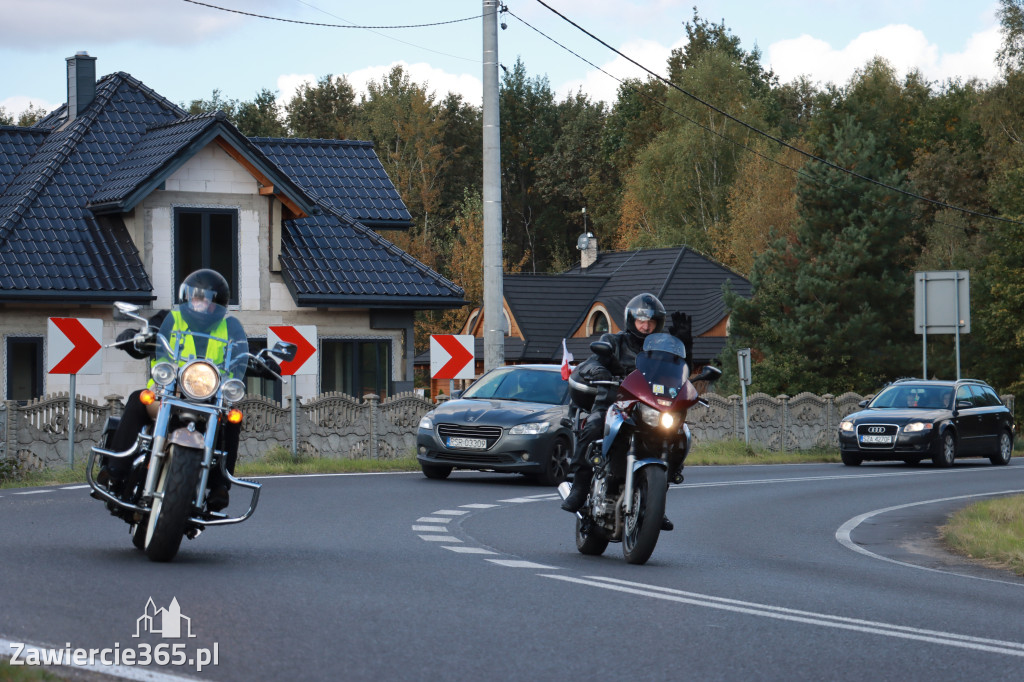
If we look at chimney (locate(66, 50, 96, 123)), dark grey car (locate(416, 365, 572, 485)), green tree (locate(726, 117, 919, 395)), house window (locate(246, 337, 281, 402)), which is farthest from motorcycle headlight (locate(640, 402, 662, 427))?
green tree (locate(726, 117, 919, 395))

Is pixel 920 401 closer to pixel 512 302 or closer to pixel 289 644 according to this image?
pixel 289 644

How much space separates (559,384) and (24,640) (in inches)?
587

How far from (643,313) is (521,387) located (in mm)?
10840

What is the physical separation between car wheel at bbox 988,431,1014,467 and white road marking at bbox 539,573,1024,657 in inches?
913

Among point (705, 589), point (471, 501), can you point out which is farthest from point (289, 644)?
point (471, 501)

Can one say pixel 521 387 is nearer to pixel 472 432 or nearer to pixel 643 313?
pixel 472 432

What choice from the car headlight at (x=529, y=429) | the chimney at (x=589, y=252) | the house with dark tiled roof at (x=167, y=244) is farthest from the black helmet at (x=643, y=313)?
the chimney at (x=589, y=252)

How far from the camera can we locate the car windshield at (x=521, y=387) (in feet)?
70.6

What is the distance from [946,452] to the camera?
1164 inches

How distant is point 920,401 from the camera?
30516 millimetres

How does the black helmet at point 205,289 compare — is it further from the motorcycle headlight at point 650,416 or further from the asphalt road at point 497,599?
the motorcycle headlight at point 650,416

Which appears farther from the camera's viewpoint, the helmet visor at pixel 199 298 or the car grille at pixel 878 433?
the car grille at pixel 878 433

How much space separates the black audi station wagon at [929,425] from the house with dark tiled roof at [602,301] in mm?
31876

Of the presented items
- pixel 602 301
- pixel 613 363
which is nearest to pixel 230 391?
pixel 613 363
